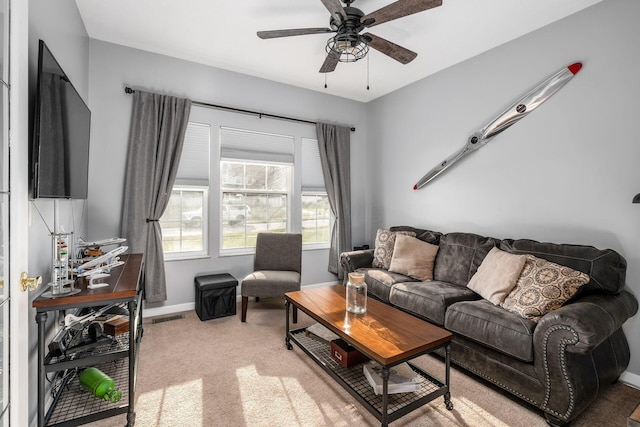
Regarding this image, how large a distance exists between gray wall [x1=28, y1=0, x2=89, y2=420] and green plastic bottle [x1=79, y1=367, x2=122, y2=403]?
0.79 feet

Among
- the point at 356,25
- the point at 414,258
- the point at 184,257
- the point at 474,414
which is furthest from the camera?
the point at 184,257

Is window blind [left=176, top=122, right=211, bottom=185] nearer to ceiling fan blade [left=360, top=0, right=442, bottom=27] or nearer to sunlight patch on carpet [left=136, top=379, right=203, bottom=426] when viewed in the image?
sunlight patch on carpet [left=136, top=379, right=203, bottom=426]

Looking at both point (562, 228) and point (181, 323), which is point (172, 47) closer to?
point (181, 323)

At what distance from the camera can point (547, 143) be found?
109 inches

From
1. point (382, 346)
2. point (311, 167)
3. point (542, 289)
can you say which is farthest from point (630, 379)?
point (311, 167)

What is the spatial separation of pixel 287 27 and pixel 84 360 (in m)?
2.96

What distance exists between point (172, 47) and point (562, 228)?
4163 mm

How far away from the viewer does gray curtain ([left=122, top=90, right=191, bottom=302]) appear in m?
3.22

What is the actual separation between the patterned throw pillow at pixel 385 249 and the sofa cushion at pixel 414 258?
11 cm

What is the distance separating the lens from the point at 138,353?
257 cm

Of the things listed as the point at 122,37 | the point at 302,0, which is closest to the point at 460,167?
the point at 302,0

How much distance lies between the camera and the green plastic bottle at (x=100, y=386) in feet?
6.08

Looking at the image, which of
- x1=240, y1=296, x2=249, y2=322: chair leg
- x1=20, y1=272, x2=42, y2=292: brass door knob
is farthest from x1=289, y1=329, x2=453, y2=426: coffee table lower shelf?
x1=20, y1=272, x2=42, y2=292: brass door knob

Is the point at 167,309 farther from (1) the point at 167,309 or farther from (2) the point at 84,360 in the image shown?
(2) the point at 84,360
